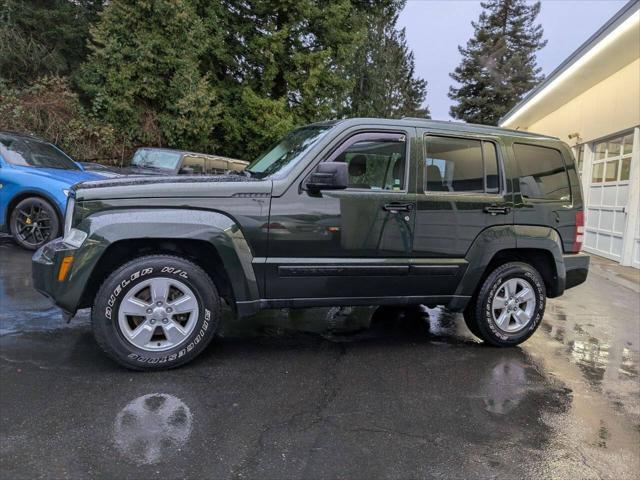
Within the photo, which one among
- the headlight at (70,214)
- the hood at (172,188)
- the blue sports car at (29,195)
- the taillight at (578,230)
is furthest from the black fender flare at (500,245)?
the blue sports car at (29,195)

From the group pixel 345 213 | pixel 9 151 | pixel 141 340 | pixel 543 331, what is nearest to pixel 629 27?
pixel 543 331

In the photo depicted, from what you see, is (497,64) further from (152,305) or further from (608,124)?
(152,305)

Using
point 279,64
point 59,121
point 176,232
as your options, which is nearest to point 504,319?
point 176,232

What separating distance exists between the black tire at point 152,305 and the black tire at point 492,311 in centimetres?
241

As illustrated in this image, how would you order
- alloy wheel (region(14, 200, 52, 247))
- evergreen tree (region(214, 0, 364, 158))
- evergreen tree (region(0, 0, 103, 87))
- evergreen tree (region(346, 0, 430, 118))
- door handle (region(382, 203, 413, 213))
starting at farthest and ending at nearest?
1. evergreen tree (region(346, 0, 430, 118))
2. evergreen tree (region(214, 0, 364, 158))
3. evergreen tree (region(0, 0, 103, 87))
4. alloy wheel (region(14, 200, 52, 247))
5. door handle (region(382, 203, 413, 213))

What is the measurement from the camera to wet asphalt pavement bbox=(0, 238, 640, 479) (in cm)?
268

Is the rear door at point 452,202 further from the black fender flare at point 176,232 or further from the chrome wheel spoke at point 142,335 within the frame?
the chrome wheel spoke at point 142,335

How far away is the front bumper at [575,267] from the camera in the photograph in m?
4.82

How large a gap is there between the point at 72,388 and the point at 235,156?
1459 cm

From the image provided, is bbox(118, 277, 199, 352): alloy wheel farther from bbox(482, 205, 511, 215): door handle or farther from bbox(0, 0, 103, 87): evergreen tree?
bbox(0, 0, 103, 87): evergreen tree

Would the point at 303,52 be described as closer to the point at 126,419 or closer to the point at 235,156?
the point at 235,156

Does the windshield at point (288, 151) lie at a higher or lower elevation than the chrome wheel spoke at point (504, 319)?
higher

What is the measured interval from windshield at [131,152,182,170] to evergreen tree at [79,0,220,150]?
3529 mm

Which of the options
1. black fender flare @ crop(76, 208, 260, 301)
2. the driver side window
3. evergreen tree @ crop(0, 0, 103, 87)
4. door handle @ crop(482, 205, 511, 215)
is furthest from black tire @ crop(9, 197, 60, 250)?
evergreen tree @ crop(0, 0, 103, 87)
